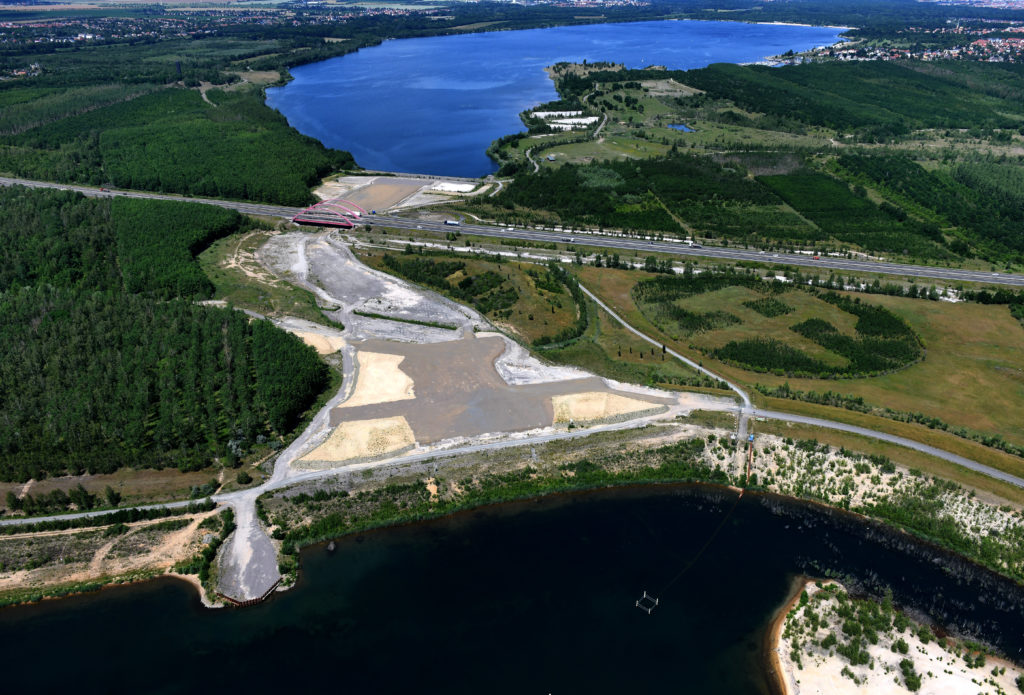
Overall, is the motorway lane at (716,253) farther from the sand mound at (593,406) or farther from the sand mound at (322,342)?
the sand mound at (593,406)

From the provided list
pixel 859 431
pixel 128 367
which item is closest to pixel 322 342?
pixel 128 367

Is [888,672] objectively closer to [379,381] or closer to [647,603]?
[647,603]

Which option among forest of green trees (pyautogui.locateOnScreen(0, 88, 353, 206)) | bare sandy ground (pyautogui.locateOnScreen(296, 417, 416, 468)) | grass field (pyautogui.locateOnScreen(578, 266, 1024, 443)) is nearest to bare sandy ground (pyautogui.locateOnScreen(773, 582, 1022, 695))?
grass field (pyautogui.locateOnScreen(578, 266, 1024, 443))

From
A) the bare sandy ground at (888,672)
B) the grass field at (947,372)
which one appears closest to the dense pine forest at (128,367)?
the grass field at (947,372)

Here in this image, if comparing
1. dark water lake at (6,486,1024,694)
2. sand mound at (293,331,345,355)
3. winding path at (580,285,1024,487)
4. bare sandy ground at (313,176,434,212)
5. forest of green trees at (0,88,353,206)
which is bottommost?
dark water lake at (6,486,1024,694)

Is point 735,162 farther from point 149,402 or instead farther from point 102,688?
point 102,688

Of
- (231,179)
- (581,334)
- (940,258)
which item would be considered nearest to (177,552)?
(581,334)

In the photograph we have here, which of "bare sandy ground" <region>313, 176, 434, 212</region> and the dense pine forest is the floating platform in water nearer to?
the dense pine forest
